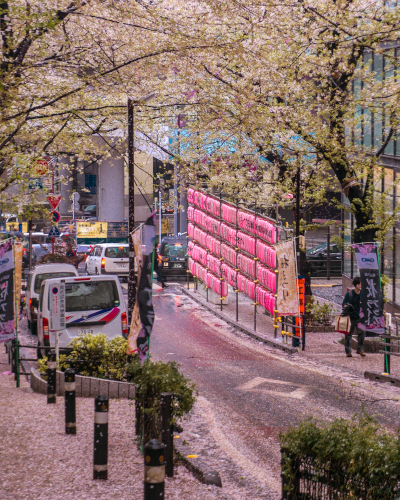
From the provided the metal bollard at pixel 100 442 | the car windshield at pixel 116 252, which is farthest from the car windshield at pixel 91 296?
the car windshield at pixel 116 252

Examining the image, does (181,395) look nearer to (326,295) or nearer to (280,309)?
(280,309)

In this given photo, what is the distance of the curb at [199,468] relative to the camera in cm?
663

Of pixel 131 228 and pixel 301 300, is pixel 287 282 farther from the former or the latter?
pixel 131 228

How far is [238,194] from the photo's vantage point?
24.0 metres

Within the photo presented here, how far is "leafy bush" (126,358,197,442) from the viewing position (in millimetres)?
6930

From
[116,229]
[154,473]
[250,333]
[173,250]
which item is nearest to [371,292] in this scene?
[250,333]

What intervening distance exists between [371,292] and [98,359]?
19.9 ft

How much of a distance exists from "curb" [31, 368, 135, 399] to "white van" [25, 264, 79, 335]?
25.0ft

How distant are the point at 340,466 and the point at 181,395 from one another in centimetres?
250

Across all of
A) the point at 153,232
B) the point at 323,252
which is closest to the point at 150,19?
the point at 153,232

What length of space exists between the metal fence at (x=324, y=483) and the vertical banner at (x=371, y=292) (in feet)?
26.7

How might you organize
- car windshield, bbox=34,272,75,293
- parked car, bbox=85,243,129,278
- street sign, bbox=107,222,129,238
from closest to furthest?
car windshield, bbox=34,272,75,293, parked car, bbox=85,243,129,278, street sign, bbox=107,222,129,238

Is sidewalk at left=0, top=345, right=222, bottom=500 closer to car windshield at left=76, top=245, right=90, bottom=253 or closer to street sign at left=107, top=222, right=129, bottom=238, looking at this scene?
street sign at left=107, top=222, right=129, bottom=238

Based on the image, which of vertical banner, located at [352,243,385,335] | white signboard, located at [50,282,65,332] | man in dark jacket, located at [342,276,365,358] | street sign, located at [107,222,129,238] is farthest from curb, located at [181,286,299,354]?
street sign, located at [107,222,129,238]
